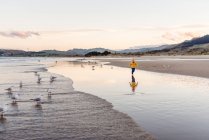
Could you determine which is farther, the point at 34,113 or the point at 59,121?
the point at 34,113

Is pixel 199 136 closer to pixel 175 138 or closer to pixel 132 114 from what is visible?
pixel 175 138

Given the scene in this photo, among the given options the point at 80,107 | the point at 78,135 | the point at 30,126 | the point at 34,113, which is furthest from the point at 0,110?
the point at 78,135

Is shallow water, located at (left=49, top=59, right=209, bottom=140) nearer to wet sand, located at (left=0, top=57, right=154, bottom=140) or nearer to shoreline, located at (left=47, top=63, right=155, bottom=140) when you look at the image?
shoreline, located at (left=47, top=63, right=155, bottom=140)

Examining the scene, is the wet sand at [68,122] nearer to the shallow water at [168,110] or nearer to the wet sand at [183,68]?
the shallow water at [168,110]

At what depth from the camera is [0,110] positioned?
1573 cm

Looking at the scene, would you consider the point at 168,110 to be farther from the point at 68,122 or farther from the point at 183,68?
the point at 183,68

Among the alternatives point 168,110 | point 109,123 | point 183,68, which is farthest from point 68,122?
point 183,68

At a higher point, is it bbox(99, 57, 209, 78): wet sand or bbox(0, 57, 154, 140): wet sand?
bbox(99, 57, 209, 78): wet sand

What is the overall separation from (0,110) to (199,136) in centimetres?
909

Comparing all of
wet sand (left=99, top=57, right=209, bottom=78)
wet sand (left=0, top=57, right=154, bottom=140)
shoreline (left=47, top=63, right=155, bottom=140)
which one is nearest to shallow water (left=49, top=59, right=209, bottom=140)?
shoreline (left=47, top=63, right=155, bottom=140)

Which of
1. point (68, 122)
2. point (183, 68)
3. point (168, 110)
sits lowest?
point (68, 122)

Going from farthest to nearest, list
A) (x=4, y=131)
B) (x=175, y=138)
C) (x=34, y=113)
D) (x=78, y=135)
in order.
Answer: (x=34, y=113) → (x=4, y=131) → (x=78, y=135) → (x=175, y=138)

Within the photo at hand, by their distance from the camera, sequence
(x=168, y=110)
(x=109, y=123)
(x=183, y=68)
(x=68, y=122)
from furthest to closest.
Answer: (x=183, y=68) → (x=168, y=110) → (x=68, y=122) → (x=109, y=123)

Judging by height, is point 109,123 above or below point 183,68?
below
